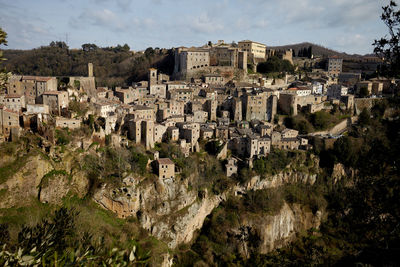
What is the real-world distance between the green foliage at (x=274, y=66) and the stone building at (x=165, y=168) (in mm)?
28179

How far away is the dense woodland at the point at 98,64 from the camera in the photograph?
46.8 metres

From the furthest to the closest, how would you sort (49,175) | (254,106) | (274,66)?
1. (274,66)
2. (254,106)
3. (49,175)

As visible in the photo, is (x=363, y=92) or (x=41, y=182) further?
(x=363, y=92)

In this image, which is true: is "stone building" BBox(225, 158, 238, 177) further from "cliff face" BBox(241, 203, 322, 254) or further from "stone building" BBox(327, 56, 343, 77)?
"stone building" BBox(327, 56, 343, 77)

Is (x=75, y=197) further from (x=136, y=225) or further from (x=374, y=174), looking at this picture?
(x=374, y=174)

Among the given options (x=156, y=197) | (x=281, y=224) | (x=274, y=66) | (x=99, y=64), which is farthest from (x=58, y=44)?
(x=281, y=224)

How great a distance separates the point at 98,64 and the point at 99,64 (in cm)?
20

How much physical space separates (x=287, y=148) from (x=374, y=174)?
24.0 m

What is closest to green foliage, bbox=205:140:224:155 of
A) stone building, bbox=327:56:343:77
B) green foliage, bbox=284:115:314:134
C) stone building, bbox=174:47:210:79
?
green foliage, bbox=284:115:314:134

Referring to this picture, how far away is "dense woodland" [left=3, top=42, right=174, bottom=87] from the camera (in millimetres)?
46812

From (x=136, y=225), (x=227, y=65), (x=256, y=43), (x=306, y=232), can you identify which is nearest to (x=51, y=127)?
(x=136, y=225)

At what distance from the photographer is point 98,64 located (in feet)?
180

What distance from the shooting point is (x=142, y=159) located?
909 inches

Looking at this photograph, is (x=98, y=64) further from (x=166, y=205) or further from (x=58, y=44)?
(x=166, y=205)
